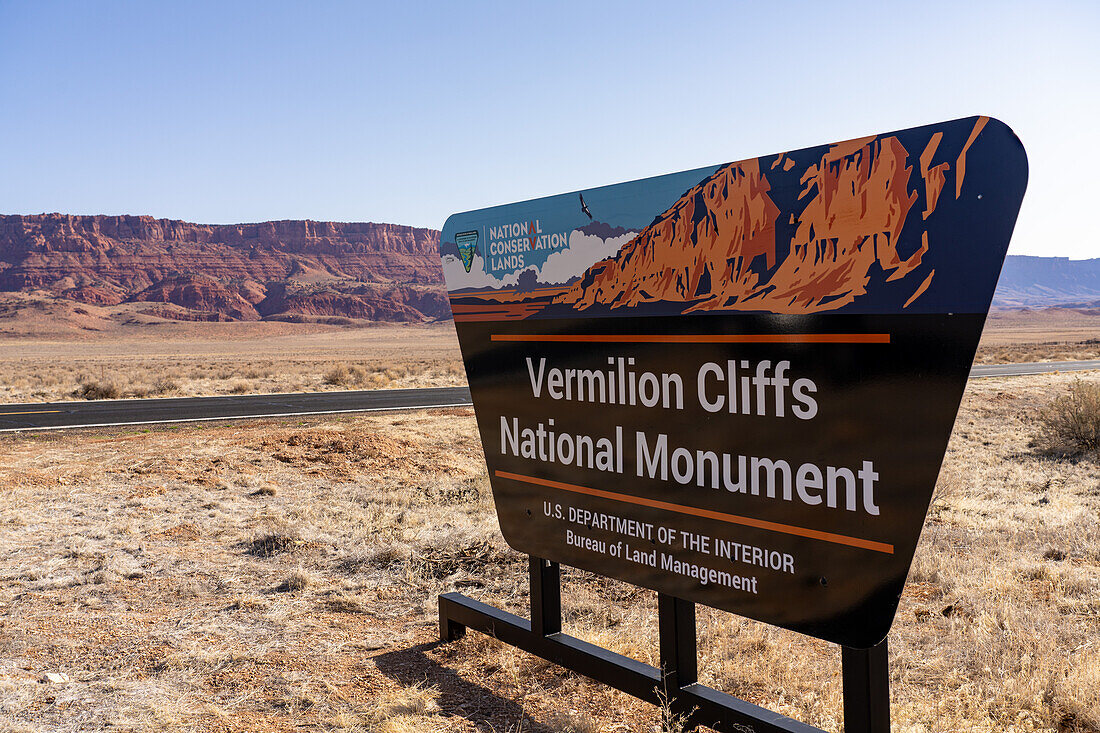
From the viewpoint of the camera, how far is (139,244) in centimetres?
18325

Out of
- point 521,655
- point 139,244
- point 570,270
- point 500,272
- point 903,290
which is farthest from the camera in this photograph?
point 139,244

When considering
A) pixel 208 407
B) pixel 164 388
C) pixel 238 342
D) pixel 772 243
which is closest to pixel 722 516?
pixel 772 243

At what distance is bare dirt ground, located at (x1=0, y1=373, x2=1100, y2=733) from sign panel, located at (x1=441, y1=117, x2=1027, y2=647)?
1.08 m

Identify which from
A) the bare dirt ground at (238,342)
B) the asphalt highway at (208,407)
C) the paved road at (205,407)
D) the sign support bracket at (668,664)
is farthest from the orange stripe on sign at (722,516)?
the bare dirt ground at (238,342)

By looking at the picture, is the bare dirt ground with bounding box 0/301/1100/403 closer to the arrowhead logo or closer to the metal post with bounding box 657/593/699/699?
the arrowhead logo

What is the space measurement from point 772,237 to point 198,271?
191 meters

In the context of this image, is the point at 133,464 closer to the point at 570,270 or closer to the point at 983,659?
the point at 570,270

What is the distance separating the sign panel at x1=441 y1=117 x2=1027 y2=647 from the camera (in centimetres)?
250

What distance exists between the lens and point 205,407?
21.4m

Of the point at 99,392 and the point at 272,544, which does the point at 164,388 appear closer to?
the point at 99,392

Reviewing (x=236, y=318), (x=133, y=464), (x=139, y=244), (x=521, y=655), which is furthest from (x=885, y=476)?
(x=139, y=244)

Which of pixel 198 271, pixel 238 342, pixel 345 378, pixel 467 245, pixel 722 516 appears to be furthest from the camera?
pixel 198 271

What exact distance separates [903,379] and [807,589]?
2.92 feet

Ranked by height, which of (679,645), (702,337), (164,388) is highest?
(702,337)
